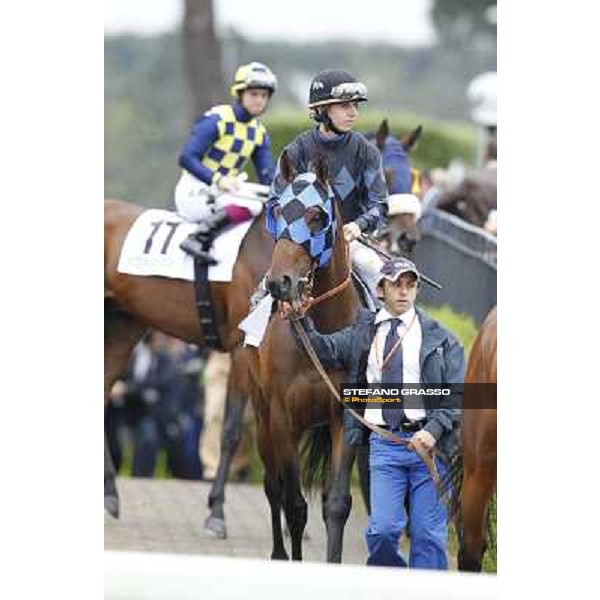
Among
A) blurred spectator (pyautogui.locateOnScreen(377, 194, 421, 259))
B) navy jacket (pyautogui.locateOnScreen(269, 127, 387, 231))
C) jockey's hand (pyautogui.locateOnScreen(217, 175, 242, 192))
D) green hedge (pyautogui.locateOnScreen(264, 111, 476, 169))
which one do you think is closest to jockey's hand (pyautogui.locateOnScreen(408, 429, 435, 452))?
navy jacket (pyautogui.locateOnScreen(269, 127, 387, 231))

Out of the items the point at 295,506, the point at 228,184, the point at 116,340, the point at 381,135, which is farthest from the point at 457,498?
the point at 116,340

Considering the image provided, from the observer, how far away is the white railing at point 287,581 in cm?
577

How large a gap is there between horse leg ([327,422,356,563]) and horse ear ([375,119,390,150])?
4.17ft

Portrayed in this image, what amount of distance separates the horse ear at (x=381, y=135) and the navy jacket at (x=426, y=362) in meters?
1.02

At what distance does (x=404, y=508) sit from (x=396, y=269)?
2.56 ft

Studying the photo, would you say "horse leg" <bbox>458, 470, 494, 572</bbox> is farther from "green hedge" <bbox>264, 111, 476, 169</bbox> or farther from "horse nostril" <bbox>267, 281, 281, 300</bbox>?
"green hedge" <bbox>264, 111, 476, 169</bbox>

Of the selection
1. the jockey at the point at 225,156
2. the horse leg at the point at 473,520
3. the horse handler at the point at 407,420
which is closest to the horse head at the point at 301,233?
the horse handler at the point at 407,420

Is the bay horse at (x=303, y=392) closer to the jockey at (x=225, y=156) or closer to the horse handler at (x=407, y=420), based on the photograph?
the horse handler at (x=407, y=420)

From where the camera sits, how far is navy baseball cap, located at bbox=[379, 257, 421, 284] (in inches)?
252

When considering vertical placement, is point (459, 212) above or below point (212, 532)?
above
